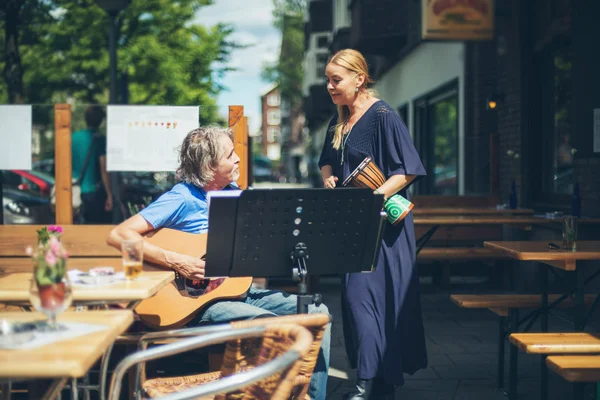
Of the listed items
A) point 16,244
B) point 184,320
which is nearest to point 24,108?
point 16,244

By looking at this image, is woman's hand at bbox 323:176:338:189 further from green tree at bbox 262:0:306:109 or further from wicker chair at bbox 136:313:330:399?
green tree at bbox 262:0:306:109

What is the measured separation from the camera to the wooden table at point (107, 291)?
8.63 feet

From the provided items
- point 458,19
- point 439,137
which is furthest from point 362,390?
point 439,137

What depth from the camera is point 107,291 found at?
2.67 meters

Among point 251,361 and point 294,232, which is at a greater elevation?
point 294,232

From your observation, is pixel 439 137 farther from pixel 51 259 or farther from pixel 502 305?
pixel 51 259

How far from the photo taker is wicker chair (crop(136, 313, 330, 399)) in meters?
2.48

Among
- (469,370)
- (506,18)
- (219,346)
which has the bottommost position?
(469,370)

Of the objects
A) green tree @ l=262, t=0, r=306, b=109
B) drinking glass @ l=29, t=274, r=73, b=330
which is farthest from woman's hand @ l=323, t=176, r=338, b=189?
green tree @ l=262, t=0, r=306, b=109

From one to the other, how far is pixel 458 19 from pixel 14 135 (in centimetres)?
616

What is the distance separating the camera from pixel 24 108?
523 centimetres

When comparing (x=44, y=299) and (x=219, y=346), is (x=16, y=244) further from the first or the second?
(x=44, y=299)

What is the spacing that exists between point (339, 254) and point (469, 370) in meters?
2.33

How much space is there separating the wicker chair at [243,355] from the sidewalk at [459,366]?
1.74 metres
